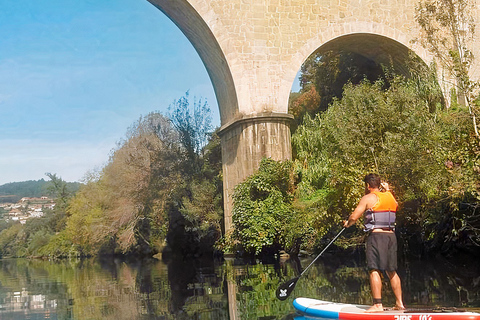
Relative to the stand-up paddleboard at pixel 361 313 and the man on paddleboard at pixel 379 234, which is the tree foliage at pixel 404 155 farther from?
the stand-up paddleboard at pixel 361 313

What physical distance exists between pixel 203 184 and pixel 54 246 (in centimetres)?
2888

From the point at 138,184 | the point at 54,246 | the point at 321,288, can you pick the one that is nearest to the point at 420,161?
the point at 321,288

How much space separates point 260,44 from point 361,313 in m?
11.6

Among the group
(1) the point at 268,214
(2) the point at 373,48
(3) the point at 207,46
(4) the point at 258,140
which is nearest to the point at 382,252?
(1) the point at 268,214

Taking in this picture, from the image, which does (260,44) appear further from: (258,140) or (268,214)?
(268,214)

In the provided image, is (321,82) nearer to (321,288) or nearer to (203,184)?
(203,184)

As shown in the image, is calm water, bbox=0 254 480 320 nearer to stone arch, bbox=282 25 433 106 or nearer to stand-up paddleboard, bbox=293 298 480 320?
stand-up paddleboard, bbox=293 298 480 320

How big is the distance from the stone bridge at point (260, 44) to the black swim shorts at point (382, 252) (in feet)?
32.3

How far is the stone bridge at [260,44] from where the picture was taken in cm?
1552

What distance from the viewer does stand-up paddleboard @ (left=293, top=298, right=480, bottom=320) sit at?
15.5 feet

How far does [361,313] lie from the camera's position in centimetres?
522

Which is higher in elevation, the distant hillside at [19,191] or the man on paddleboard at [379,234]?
the distant hillside at [19,191]

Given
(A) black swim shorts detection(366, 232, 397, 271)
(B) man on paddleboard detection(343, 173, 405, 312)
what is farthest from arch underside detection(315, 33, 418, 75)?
(A) black swim shorts detection(366, 232, 397, 271)

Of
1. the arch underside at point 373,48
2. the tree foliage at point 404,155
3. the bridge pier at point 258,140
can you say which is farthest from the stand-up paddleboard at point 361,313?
the arch underside at point 373,48
